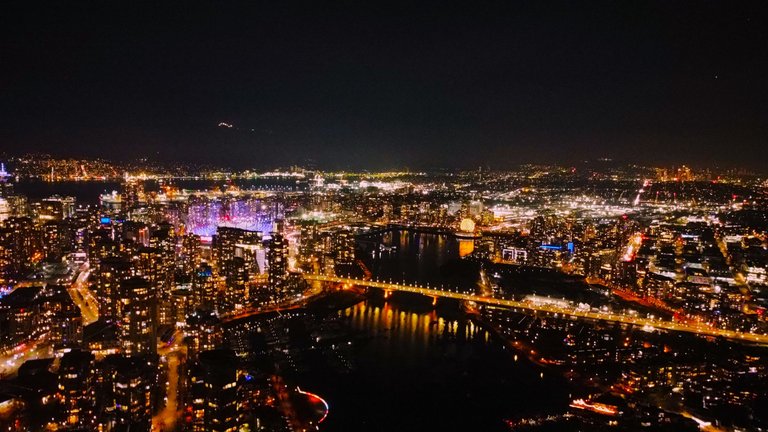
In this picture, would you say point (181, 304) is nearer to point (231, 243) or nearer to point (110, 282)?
point (110, 282)

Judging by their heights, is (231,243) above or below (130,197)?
below

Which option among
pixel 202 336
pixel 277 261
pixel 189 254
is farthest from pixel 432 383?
pixel 189 254

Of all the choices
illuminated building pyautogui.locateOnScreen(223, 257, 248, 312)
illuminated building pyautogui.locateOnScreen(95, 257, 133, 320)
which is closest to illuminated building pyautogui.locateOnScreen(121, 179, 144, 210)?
illuminated building pyautogui.locateOnScreen(223, 257, 248, 312)

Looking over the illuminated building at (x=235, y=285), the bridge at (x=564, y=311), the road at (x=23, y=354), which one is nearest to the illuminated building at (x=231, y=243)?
the illuminated building at (x=235, y=285)

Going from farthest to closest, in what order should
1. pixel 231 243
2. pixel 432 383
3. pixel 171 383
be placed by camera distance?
pixel 231 243 → pixel 432 383 → pixel 171 383

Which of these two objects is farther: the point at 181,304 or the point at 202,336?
the point at 181,304

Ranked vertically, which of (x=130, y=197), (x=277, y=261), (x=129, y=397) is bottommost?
(x=129, y=397)

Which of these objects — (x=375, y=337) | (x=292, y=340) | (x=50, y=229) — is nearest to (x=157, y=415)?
(x=292, y=340)
